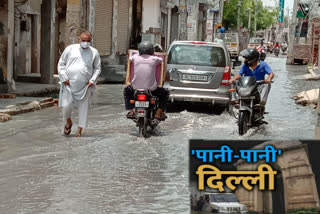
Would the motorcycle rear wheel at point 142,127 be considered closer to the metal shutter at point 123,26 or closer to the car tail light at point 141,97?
the car tail light at point 141,97

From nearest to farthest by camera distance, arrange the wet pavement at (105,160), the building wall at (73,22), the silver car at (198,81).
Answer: the wet pavement at (105,160), the silver car at (198,81), the building wall at (73,22)

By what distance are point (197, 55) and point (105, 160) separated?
22.8 feet

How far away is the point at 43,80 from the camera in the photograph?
19.9m

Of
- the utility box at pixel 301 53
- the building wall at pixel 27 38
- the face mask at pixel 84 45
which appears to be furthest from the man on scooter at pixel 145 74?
the utility box at pixel 301 53

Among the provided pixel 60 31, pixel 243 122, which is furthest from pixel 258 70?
pixel 60 31

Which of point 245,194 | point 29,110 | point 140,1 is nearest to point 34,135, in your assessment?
point 29,110

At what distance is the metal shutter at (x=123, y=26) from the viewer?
30.6 metres

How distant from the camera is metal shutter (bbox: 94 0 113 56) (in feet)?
89.4

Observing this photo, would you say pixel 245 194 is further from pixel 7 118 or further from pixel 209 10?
pixel 209 10

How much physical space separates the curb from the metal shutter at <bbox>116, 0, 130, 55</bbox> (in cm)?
1433

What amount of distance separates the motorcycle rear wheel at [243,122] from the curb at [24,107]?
451cm

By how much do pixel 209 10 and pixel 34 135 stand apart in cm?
6031

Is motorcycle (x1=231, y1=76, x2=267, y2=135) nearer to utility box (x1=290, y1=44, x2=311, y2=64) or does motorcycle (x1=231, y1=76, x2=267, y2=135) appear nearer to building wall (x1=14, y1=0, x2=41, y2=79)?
building wall (x1=14, y1=0, x2=41, y2=79)

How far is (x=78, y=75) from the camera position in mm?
10656
